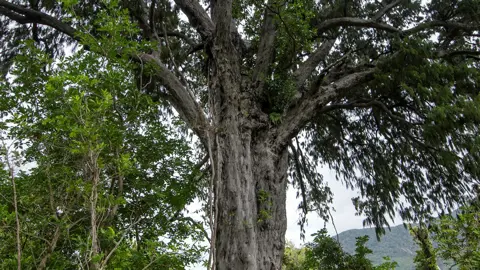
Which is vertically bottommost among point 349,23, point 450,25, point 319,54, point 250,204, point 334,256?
point 334,256

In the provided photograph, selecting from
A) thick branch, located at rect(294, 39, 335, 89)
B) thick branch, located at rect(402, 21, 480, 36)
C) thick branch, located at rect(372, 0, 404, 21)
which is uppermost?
thick branch, located at rect(372, 0, 404, 21)

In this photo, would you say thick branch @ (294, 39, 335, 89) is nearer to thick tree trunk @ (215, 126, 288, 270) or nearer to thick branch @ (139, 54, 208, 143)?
thick tree trunk @ (215, 126, 288, 270)

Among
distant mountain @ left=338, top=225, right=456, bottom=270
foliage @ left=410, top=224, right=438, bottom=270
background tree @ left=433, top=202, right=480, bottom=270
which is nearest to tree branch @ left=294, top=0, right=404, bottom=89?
background tree @ left=433, top=202, right=480, bottom=270

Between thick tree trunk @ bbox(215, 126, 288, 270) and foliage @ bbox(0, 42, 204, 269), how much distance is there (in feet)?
1.05

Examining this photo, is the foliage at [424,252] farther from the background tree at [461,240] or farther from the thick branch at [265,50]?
the thick branch at [265,50]

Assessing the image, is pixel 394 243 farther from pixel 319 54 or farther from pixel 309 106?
pixel 309 106

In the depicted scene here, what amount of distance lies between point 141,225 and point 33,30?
435 centimetres

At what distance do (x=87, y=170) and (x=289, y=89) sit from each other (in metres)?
2.95

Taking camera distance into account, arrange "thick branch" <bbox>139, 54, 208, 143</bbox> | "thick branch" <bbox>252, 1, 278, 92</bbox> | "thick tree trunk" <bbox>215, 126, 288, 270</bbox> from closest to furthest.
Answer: "thick tree trunk" <bbox>215, 126, 288, 270</bbox>, "thick branch" <bbox>139, 54, 208, 143</bbox>, "thick branch" <bbox>252, 1, 278, 92</bbox>

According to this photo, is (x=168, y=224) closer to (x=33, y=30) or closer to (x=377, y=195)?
(x=377, y=195)

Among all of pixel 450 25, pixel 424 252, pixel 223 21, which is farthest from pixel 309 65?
pixel 424 252

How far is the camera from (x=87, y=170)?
208 centimetres

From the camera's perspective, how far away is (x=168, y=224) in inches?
123

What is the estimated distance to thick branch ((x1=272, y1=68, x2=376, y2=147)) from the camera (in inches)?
171
